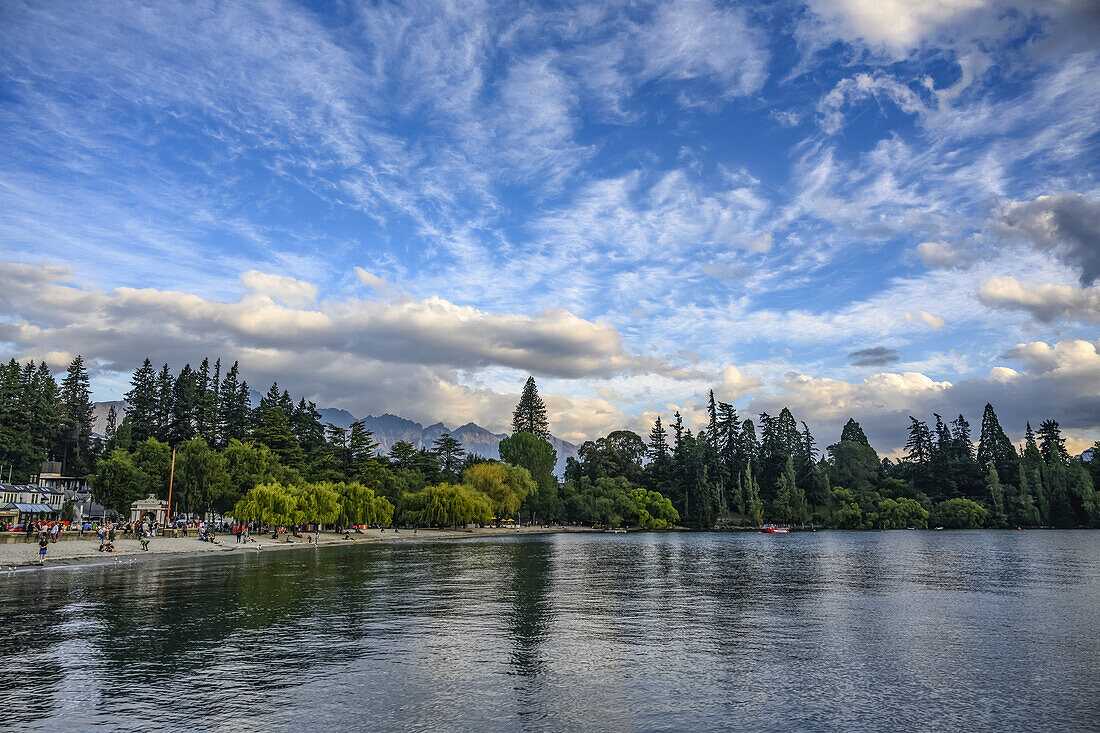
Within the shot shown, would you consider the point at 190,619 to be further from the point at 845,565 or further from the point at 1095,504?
the point at 1095,504

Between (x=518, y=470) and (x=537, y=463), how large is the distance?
1899cm

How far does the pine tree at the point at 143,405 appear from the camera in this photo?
117m

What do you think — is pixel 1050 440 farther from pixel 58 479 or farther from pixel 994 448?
pixel 58 479

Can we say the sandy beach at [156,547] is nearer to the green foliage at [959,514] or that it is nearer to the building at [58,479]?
the building at [58,479]

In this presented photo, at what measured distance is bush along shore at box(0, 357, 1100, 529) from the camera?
89425mm

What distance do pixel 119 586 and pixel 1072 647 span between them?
1732 inches

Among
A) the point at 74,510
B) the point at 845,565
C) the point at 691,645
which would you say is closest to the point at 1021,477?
the point at 845,565

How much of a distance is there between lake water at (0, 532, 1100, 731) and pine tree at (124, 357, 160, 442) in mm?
82870

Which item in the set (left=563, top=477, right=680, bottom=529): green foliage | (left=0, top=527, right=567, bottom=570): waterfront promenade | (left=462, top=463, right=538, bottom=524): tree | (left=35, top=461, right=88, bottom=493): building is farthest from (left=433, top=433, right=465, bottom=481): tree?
(left=35, top=461, right=88, bottom=493): building

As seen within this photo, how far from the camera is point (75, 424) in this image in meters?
127

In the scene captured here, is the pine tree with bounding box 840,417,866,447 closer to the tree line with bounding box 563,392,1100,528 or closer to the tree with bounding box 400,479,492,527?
the tree line with bounding box 563,392,1100,528

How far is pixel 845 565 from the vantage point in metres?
59.3

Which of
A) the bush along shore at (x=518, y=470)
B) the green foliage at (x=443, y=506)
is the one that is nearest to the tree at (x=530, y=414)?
the bush along shore at (x=518, y=470)

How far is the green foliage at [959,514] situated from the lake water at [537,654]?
401 ft
